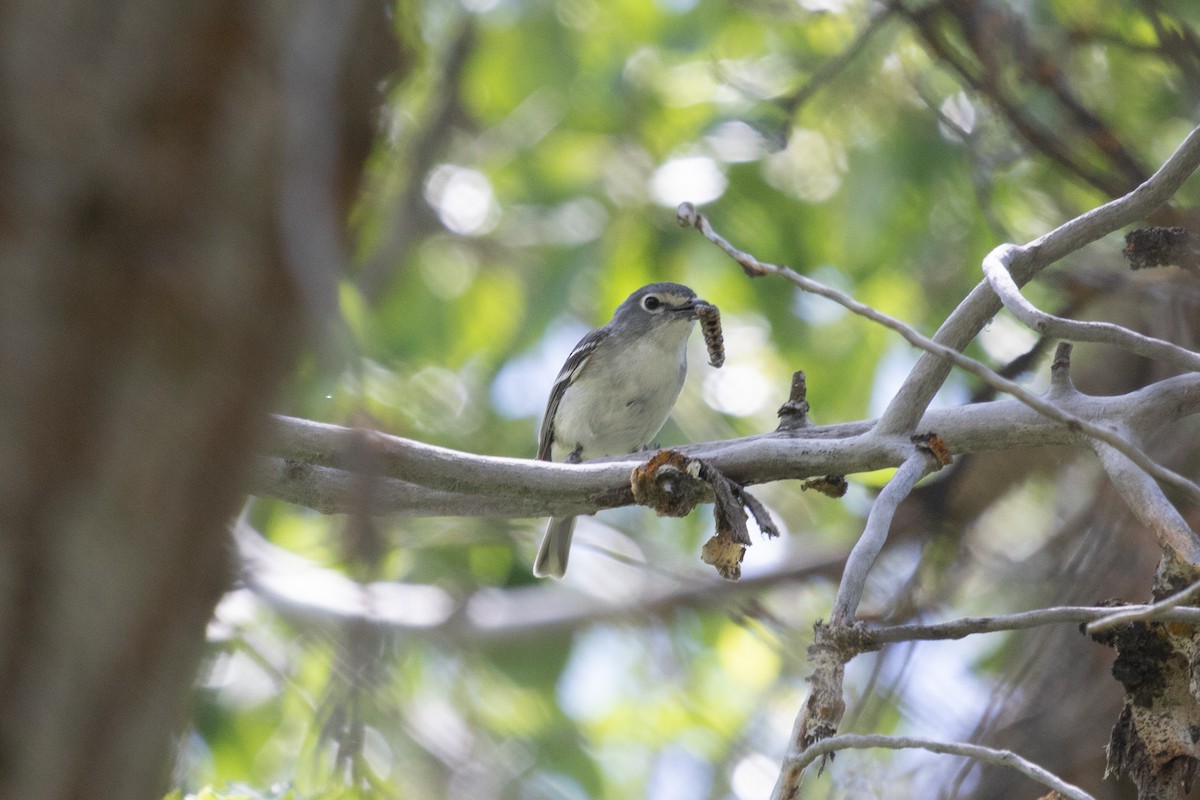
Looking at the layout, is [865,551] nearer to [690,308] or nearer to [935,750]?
[935,750]

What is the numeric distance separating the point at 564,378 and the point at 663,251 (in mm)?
1091

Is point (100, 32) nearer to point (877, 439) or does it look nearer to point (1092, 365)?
point (877, 439)

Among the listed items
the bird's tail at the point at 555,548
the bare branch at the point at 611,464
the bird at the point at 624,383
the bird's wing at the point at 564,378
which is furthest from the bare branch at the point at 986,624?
the bird's wing at the point at 564,378

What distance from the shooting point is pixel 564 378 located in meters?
7.41

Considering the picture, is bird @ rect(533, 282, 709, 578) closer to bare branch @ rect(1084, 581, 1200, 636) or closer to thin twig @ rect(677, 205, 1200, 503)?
thin twig @ rect(677, 205, 1200, 503)

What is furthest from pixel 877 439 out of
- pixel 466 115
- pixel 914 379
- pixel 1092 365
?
pixel 466 115

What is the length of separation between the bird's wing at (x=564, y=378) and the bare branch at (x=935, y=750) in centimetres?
501

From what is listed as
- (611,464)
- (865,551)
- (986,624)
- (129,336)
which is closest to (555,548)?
(611,464)

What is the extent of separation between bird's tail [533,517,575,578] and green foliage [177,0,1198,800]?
0.31 meters

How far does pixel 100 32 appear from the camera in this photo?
4.05ft

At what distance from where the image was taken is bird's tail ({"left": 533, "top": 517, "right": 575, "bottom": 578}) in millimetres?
6863

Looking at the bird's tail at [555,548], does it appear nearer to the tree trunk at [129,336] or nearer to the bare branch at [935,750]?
the bare branch at [935,750]

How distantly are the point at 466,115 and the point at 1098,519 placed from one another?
213 inches

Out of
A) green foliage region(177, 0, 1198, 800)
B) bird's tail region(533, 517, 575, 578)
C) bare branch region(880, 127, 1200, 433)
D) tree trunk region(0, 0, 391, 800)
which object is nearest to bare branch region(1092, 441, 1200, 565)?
bare branch region(880, 127, 1200, 433)
